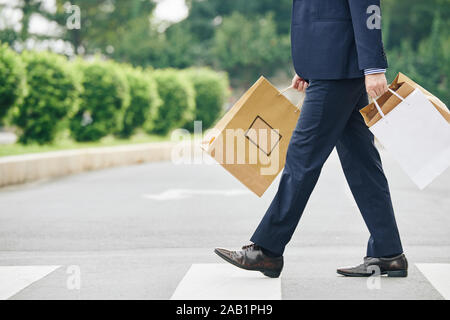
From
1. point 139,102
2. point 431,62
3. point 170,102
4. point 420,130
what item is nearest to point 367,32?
point 420,130

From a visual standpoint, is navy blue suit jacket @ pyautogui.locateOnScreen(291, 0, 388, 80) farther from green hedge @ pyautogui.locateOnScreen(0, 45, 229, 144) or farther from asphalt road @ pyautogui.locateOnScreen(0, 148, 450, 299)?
green hedge @ pyautogui.locateOnScreen(0, 45, 229, 144)

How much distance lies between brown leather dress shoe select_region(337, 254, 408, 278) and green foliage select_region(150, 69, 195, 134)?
1706 cm

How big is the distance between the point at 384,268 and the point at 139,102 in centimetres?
1487

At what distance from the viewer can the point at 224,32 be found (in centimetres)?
5259

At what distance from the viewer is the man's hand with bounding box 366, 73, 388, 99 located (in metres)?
3.96

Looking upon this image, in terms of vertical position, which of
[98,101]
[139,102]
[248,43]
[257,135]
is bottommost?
[139,102]

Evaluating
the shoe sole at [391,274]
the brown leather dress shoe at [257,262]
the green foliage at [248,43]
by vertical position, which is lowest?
the shoe sole at [391,274]

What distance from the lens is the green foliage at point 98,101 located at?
16.6 meters

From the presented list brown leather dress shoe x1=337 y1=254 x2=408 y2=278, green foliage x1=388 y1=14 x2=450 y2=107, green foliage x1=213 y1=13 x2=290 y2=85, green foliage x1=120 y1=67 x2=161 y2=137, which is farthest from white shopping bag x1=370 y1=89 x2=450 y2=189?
green foliage x1=213 y1=13 x2=290 y2=85

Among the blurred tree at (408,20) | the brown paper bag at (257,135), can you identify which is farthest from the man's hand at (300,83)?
the blurred tree at (408,20)

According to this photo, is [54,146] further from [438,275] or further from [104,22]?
[104,22]

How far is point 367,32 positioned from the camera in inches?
156

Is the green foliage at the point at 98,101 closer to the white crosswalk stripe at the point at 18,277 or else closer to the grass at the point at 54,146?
the grass at the point at 54,146
